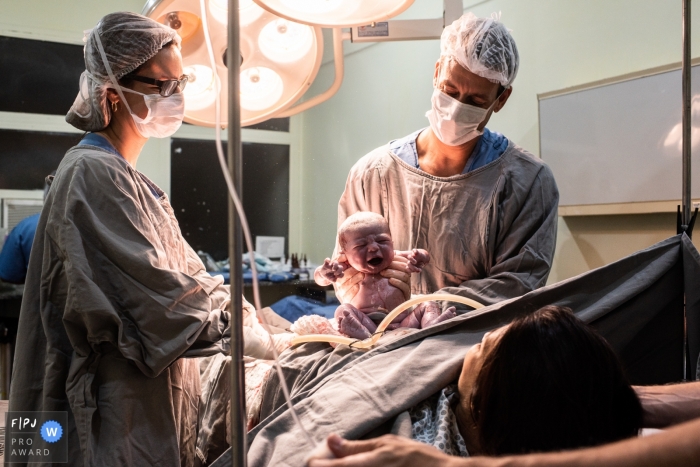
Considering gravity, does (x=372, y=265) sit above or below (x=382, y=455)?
above

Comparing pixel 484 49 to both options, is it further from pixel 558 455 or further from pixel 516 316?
pixel 558 455

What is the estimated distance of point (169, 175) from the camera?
5.71m

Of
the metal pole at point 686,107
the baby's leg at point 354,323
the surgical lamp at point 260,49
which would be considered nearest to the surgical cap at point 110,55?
the surgical lamp at point 260,49

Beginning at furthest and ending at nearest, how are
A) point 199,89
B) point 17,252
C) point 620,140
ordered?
point 17,252 < point 620,140 < point 199,89

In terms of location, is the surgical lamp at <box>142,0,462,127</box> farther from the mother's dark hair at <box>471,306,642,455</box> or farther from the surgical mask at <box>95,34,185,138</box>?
the mother's dark hair at <box>471,306,642,455</box>

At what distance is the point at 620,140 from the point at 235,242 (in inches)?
115

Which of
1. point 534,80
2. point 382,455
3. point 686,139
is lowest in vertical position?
point 382,455

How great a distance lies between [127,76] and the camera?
6.18 ft

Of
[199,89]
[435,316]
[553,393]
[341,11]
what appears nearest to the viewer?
[553,393]

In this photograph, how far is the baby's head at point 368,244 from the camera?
203 centimetres

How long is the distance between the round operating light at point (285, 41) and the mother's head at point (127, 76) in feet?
1.25

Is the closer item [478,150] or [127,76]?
[127,76]

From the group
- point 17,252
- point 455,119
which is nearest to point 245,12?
point 455,119

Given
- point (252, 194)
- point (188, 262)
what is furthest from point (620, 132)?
point (252, 194)
